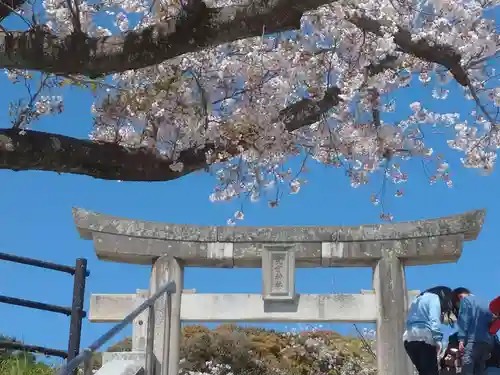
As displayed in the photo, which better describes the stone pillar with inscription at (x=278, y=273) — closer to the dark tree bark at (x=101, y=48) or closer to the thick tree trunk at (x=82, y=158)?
the thick tree trunk at (x=82, y=158)

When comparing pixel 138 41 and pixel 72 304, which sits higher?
pixel 138 41

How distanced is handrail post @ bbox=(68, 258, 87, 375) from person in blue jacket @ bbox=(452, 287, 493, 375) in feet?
9.06

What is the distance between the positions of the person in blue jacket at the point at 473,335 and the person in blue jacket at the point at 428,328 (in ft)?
0.96

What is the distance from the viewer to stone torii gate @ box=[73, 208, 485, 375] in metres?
9.79

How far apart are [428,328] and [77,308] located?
2.81 m

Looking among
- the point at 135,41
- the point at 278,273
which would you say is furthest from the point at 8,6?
the point at 278,273

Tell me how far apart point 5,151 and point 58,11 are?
2.08 meters

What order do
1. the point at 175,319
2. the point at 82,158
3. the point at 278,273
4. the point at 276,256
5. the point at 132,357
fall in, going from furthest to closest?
the point at 276,256 < the point at 278,273 < the point at 175,319 < the point at 132,357 < the point at 82,158

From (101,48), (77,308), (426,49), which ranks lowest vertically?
(77,308)

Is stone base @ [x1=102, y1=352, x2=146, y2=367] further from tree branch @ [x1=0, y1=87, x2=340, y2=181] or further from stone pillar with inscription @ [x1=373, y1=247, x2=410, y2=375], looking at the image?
stone pillar with inscription @ [x1=373, y1=247, x2=410, y2=375]

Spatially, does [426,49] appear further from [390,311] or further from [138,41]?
[390,311]

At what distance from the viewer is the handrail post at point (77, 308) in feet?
14.9

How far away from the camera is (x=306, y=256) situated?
9992 mm

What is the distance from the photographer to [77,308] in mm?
4605
